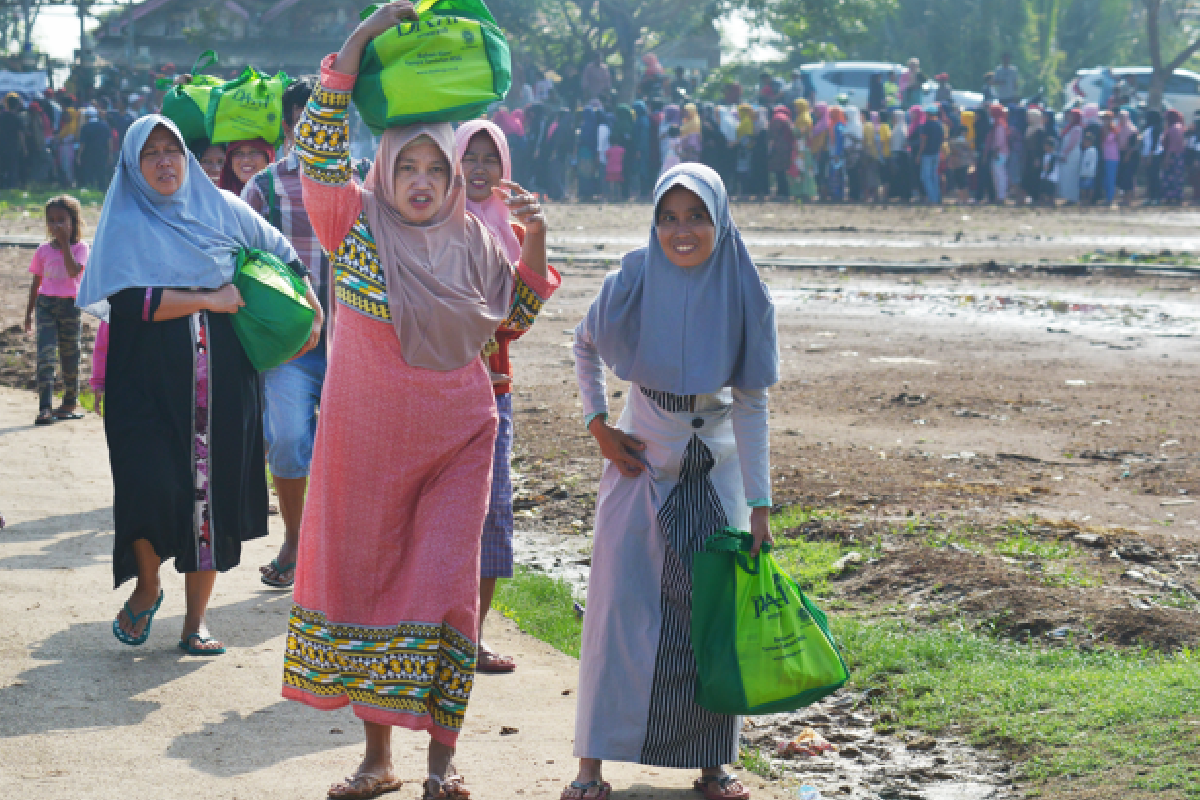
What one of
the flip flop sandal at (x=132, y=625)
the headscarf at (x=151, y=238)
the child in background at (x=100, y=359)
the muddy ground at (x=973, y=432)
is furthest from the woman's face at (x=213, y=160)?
the muddy ground at (x=973, y=432)

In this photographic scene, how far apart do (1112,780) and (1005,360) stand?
25.6 feet

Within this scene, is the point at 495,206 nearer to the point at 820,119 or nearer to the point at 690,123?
the point at 690,123

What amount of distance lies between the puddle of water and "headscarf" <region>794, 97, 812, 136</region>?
1237cm

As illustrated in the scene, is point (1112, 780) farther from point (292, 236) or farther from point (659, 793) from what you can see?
point (292, 236)

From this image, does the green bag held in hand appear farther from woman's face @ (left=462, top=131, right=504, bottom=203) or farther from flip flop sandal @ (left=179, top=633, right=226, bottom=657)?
flip flop sandal @ (left=179, top=633, right=226, bottom=657)

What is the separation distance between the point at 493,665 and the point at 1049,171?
81.9ft

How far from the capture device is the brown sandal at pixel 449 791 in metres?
3.76

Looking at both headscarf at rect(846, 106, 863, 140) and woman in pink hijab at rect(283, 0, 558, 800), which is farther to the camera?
headscarf at rect(846, 106, 863, 140)

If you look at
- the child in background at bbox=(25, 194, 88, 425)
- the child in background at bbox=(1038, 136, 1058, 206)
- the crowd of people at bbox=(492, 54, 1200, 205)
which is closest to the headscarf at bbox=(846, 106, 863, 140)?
the crowd of people at bbox=(492, 54, 1200, 205)

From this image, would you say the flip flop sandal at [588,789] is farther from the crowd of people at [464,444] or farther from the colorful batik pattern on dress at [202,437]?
the colorful batik pattern on dress at [202,437]

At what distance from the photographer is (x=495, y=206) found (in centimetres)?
500

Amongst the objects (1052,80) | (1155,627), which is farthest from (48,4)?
(1155,627)

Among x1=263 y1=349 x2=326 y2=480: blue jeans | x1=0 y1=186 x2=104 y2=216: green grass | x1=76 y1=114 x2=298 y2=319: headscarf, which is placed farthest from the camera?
x1=0 y1=186 x2=104 y2=216: green grass

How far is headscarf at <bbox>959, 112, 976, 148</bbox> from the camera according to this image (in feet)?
90.0
